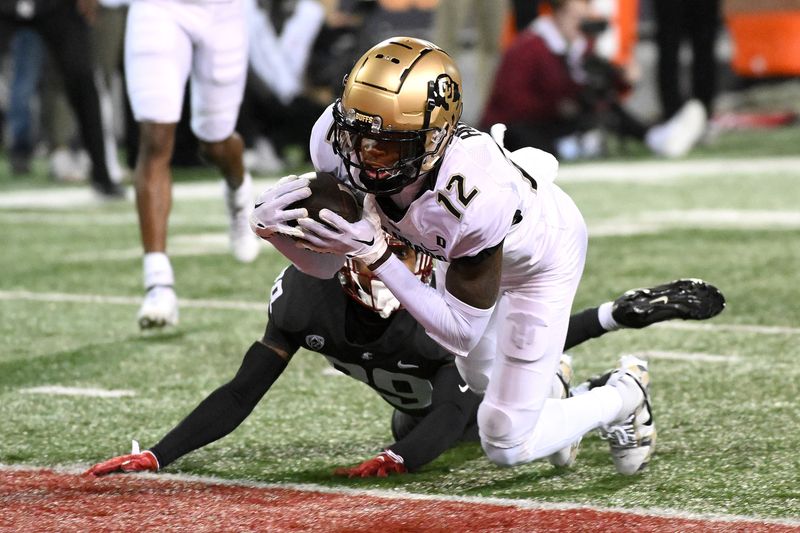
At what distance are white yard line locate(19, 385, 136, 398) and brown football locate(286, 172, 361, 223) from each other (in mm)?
1464

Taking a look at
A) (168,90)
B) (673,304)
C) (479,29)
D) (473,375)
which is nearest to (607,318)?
(673,304)

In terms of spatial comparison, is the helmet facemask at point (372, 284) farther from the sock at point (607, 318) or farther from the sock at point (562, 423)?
the sock at point (607, 318)

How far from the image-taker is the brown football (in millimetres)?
3049

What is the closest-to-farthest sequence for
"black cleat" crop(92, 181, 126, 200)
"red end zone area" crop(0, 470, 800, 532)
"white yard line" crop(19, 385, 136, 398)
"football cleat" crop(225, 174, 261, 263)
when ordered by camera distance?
"red end zone area" crop(0, 470, 800, 532) < "white yard line" crop(19, 385, 136, 398) < "football cleat" crop(225, 174, 261, 263) < "black cleat" crop(92, 181, 126, 200)

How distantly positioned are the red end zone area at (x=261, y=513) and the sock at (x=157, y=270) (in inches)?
65.2

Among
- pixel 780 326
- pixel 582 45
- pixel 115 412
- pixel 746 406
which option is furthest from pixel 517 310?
pixel 582 45

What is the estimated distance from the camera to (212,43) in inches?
210

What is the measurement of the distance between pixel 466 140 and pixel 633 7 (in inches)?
382

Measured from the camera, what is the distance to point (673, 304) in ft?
11.9

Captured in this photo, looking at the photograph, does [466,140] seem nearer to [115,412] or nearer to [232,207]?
[115,412]

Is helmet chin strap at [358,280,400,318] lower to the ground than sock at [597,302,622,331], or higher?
higher

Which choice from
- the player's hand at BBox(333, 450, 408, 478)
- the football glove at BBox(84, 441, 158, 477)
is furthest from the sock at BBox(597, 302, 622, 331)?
the football glove at BBox(84, 441, 158, 477)

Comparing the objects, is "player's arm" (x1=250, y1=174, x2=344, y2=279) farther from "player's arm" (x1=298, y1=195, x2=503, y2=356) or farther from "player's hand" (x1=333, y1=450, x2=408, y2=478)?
"player's hand" (x1=333, y1=450, x2=408, y2=478)

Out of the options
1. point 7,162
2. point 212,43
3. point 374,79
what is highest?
point 374,79
